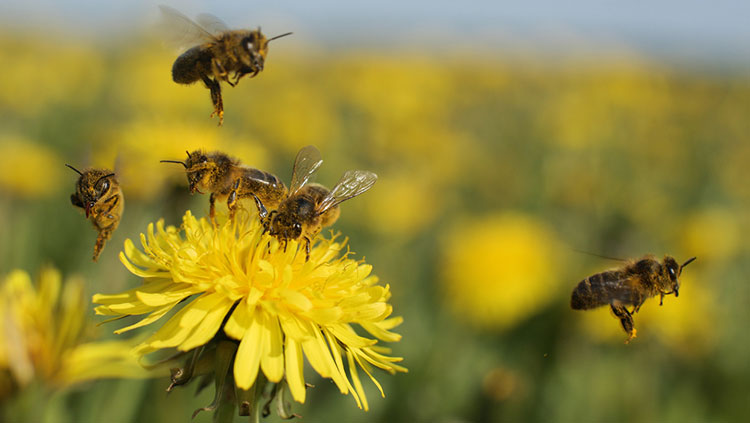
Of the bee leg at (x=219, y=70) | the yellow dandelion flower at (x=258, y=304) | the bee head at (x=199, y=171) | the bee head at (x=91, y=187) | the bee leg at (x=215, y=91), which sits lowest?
the yellow dandelion flower at (x=258, y=304)

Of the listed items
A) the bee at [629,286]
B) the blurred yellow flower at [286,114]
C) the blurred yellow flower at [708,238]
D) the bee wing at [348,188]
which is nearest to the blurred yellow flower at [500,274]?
the blurred yellow flower at [708,238]

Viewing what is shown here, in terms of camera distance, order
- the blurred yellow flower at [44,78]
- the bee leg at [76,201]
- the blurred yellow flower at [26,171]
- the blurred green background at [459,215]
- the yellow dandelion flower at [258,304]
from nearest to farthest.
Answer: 1. the yellow dandelion flower at [258,304]
2. the bee leg at [76,201]
3. the blurred green background at [459,215]
4. the blurred yellow flower at [26,171]
5. the blurred yellow flower at [44,78]

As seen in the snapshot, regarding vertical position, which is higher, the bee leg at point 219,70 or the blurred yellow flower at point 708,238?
the blurred yellow flower at point 708,238

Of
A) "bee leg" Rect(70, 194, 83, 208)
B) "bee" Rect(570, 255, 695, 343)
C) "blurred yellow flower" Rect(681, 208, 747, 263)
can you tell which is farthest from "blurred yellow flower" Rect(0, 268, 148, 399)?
"blurred yellow flower" Rect(681, 208, 747, 263)

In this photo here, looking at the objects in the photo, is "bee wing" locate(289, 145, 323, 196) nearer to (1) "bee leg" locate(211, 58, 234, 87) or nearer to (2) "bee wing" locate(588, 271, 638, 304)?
(1) "bee leg" locate(211, 58, 234, 87)

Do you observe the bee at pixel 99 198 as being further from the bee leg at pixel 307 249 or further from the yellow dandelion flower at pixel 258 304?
the bee leg at pixel 307 249

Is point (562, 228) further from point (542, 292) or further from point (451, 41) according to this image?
point (451, 41)
